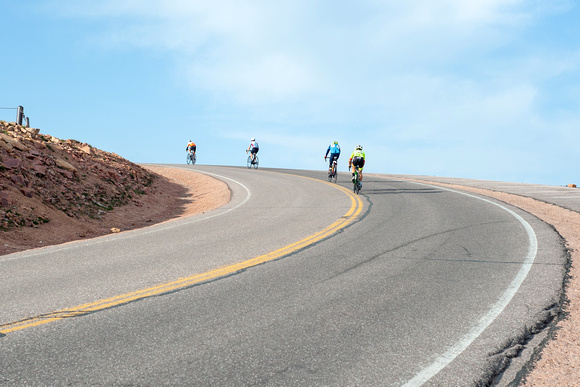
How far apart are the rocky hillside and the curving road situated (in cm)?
432

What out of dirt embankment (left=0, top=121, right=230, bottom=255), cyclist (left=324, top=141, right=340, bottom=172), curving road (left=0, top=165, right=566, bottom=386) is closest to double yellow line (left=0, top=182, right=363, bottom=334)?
curving road (left=0, top=165, right=566, bottom=386)

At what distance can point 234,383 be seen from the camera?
358 centimetres

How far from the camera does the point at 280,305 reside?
5406 mm

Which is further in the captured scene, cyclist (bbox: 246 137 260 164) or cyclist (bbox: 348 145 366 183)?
cyclist (bbox: 246 137 260 164)

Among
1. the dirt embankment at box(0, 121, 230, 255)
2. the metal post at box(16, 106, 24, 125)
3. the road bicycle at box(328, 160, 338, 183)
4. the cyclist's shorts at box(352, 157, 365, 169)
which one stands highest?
the metal post at box(16, 106, 24, 125)

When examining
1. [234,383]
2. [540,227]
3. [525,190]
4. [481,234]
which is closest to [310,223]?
[481,234]

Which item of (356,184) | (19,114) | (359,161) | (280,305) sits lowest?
(280,305)

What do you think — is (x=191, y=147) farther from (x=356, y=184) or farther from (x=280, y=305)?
(x=280, y=305)

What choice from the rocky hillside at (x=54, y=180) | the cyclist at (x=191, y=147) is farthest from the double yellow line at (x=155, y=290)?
the cyclist at (x=191, y=147)

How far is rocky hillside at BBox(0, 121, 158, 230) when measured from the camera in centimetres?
1311

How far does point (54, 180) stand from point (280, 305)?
13.1 metres

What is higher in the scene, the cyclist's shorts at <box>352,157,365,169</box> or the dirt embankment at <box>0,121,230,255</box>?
the cyclist's shorts at <box>352,157,365,169</box>

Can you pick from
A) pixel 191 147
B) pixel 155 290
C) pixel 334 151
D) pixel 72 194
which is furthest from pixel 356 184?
pixel 191 147

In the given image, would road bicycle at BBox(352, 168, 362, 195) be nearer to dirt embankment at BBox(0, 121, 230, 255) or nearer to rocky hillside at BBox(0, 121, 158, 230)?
dirt embankment at BBox(0, 121, 230, 255)
